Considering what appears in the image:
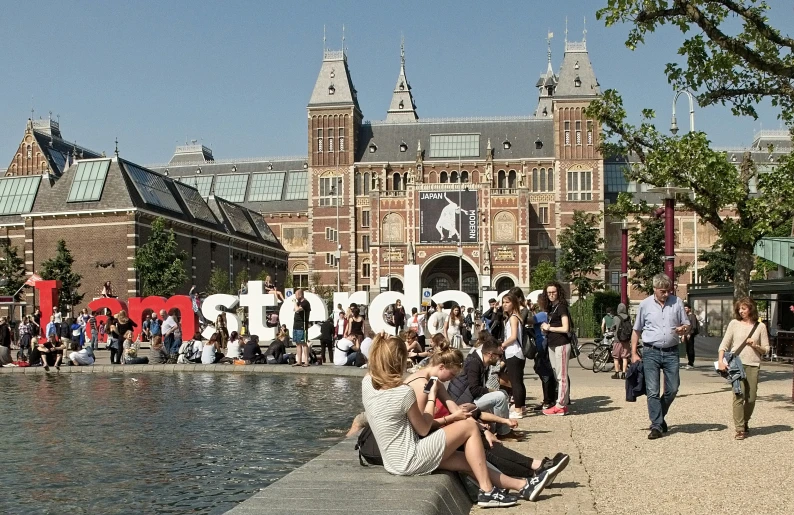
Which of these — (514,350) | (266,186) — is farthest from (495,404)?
(266,186)

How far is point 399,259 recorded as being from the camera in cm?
7088

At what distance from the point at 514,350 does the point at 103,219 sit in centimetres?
3999

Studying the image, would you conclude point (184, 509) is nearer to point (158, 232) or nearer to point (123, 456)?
point (123, 456)

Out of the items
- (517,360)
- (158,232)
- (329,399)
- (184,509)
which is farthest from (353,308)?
(158,232)

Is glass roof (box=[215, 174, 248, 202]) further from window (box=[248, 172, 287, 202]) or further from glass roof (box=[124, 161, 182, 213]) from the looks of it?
glass roof (box=[124, 161, 182, 213])

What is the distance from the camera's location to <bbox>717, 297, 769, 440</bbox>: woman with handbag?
9.19 metres

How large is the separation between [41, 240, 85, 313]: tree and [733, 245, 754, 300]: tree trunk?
34.8 meters

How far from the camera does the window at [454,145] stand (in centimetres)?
7762

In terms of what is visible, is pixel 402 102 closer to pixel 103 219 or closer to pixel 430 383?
pixel 103 219

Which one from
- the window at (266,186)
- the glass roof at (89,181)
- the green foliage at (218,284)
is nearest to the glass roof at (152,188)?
the glass roof at (89,181)

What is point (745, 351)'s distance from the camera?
31.3 feet

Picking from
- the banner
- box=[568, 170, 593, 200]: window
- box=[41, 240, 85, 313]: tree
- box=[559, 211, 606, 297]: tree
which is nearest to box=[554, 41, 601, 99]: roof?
box=[568, 170, 593, 200]: window

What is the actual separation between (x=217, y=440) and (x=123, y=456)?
46.1 inches

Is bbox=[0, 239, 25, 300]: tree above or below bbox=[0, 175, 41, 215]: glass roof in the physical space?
below
